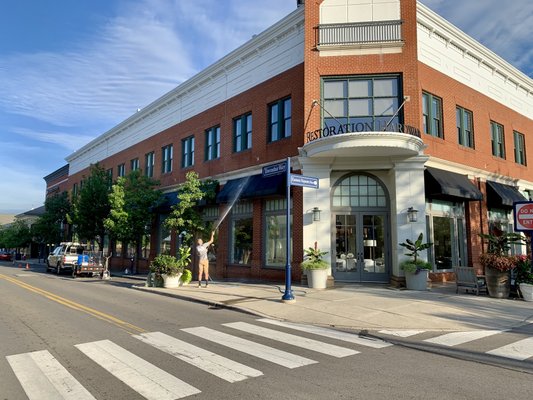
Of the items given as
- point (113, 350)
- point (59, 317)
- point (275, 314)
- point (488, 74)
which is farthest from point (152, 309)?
point (488, 74)

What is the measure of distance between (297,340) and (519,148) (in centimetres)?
2216

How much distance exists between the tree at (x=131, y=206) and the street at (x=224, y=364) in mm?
13478

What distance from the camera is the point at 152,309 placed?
10906 millimetres

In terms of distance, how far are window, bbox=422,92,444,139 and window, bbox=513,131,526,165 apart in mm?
8418

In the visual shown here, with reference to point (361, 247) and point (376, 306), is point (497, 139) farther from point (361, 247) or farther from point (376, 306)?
point (376, 306)

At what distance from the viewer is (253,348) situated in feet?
22.1

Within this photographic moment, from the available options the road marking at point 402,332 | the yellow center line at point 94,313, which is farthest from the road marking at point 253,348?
the road marking at point 402,332

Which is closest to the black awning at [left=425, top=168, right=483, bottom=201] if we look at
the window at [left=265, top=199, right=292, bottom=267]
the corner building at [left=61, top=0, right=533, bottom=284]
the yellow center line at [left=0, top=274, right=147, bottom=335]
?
the corner building at [left=61, top=0, right=533, bottom=284]

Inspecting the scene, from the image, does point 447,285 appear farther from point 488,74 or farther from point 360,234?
point 488,74

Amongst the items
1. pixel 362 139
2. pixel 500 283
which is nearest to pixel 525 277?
pixel 500 283

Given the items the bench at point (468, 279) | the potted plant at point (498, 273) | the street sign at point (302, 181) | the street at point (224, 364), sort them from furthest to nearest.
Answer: the bench at point (468, 279) < the potted plant at point (498, 273) < the street sign at point (302, 181) < the street at point (224, 364)

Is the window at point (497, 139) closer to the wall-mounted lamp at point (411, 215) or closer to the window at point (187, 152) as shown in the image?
the wall-mounted lamp at point (411, 215)

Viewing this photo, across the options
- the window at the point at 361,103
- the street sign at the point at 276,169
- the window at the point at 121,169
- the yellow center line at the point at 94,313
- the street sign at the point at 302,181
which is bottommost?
the yellow center line at the point at 94,313

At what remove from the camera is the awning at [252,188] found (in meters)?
16.7
